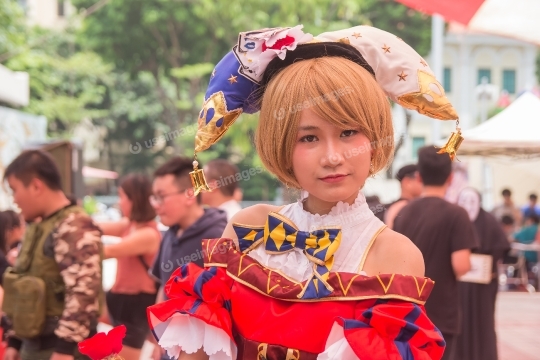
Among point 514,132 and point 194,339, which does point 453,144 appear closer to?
point 194,339

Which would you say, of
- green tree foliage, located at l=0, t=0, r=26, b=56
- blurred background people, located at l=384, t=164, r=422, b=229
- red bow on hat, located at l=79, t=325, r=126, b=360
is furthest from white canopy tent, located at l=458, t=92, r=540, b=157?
green tree foliage, located at l=0, t=0, r=26, b=56

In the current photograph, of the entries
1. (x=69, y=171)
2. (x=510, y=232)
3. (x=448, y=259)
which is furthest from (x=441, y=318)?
(x=510, y=232)

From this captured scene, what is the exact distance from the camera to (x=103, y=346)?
5.65ft

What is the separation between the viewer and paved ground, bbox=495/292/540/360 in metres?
7.52

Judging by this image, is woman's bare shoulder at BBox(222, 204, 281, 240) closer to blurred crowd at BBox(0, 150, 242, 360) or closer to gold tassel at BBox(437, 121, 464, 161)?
gold tassel at BBox(437, 121, 464, 161)

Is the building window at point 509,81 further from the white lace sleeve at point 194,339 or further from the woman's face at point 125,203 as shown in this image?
the white lace sleeve at point 194,339

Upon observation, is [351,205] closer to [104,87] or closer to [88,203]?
[88,203]

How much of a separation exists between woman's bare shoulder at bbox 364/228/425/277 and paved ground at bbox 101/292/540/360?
495 centimetres

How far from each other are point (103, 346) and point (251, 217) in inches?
19.2

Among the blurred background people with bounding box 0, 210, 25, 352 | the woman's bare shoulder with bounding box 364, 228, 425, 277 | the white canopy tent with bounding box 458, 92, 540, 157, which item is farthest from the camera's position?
the white canopy tent with bounding box 458, 92, 540, 157

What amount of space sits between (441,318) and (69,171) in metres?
3.54

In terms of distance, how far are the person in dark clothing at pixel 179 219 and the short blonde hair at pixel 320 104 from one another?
1.92 metres

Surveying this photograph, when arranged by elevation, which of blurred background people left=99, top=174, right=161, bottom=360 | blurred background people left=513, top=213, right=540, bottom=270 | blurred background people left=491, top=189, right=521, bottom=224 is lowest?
blurred background people left=513, top=213, right=540, bottom=270

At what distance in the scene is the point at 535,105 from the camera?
274 inches
